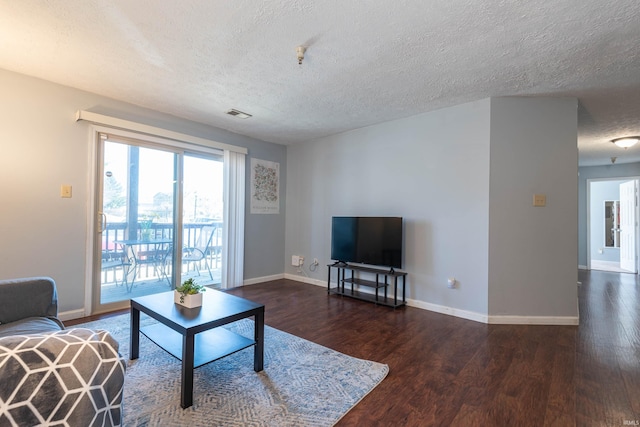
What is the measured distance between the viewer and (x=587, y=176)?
257 inches

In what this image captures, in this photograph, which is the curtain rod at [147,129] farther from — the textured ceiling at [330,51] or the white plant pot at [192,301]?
the white plant pot at [192,301]

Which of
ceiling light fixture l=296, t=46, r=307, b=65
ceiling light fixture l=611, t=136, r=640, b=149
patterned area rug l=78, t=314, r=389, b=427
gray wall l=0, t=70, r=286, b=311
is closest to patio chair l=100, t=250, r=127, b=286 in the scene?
gray wall l=0, t=70, r=286, b=311

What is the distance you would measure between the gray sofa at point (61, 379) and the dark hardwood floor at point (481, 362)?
120 cm

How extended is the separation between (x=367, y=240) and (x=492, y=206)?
1517 mm

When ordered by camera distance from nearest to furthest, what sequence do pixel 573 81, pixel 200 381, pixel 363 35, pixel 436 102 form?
pixel 200 381 → pixel 363 35 → pixel 573 81 → pixel 436 102

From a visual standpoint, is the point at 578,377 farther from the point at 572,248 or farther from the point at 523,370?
the point at 572,248

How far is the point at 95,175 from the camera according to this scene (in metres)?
3.21

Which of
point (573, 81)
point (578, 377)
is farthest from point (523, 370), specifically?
point (573, 81)

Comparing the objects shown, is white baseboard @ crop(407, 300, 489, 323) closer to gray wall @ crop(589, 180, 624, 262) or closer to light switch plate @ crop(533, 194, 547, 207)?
light switch plate @ crop(533, 194, 547, 207)

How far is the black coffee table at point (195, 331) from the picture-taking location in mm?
1710

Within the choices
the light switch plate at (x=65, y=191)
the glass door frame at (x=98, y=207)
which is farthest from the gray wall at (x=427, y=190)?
the light switch plate at (x=65, y=191)

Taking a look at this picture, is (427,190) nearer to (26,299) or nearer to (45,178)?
(26,299)

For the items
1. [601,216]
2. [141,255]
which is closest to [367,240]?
[141,255]

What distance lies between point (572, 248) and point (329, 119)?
10.2 ft
